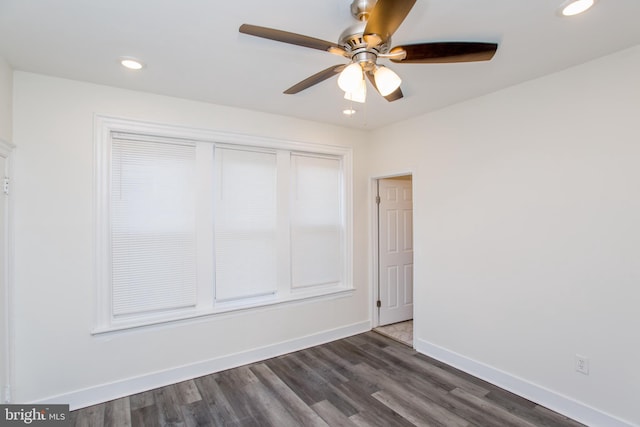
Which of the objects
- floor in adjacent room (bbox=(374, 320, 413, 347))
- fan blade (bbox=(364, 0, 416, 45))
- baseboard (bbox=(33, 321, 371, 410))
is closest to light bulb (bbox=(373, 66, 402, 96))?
fan blade (bbox=(364, 0, 416, 45))

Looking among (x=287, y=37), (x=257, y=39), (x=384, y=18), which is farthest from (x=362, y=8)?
(x=257, y=39)

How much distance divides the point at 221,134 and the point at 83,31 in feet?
4.36

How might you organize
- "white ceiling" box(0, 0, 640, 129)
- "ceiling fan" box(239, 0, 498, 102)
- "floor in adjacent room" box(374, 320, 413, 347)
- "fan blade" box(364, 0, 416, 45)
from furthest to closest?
"floor in adjacent room" box(374, 320, 413, 347) → "white ceiling" box(0, 0, 640, 129) → "ceiling fan" box(239, 0, 498, 102) → "fan blade" box(364, 0, 416, 45)

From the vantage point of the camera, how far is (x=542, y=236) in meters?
2.46

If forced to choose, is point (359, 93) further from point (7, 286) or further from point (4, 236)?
point (7, 286)

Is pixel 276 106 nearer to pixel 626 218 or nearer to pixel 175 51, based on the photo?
pixel 175 51

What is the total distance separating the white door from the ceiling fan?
2.50 meters

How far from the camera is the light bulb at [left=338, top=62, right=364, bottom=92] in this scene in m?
1.51

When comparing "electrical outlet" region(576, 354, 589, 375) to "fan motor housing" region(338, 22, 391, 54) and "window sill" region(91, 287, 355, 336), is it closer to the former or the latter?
"window sill" region(91, 287, 355, 336)

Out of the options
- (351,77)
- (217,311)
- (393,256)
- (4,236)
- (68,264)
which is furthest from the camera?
(393,256)

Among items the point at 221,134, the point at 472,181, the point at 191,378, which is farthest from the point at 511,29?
the point at 191,378

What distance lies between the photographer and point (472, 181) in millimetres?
2938

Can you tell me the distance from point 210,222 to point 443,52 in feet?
7.81

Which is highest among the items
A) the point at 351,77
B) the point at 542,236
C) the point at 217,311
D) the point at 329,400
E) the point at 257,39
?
the point at 257,39
